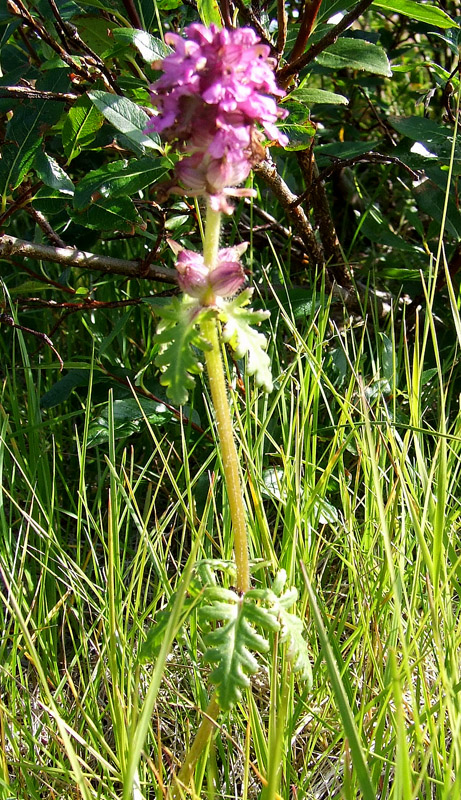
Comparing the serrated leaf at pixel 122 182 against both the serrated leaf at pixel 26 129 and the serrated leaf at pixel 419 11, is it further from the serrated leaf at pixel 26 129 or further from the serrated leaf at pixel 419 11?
the serrated leaf at pixel 419 11

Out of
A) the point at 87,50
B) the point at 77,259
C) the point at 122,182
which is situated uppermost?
the point at 87,50

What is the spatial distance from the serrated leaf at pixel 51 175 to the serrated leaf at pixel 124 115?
0.23 metres

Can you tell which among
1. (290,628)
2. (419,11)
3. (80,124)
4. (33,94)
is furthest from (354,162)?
(290,628)

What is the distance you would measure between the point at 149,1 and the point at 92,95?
1.17 ft

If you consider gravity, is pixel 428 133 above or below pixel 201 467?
above

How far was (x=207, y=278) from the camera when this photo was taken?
0.95 m

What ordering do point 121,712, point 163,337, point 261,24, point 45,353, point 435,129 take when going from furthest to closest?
point 45,353 → point 435,129 → point 261,24 → point 121,712 → point 163,337

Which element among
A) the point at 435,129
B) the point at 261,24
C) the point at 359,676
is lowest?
the point at 359,676

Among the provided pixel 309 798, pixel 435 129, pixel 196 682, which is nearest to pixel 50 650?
pixel 196 682

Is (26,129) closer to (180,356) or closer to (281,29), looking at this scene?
(281,29)

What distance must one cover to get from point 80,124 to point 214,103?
2.69ft

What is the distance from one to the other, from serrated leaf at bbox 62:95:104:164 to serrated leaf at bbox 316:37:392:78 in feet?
1.71

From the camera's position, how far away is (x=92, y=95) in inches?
55.2

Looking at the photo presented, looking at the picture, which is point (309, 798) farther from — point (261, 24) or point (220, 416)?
point (261, 24)
